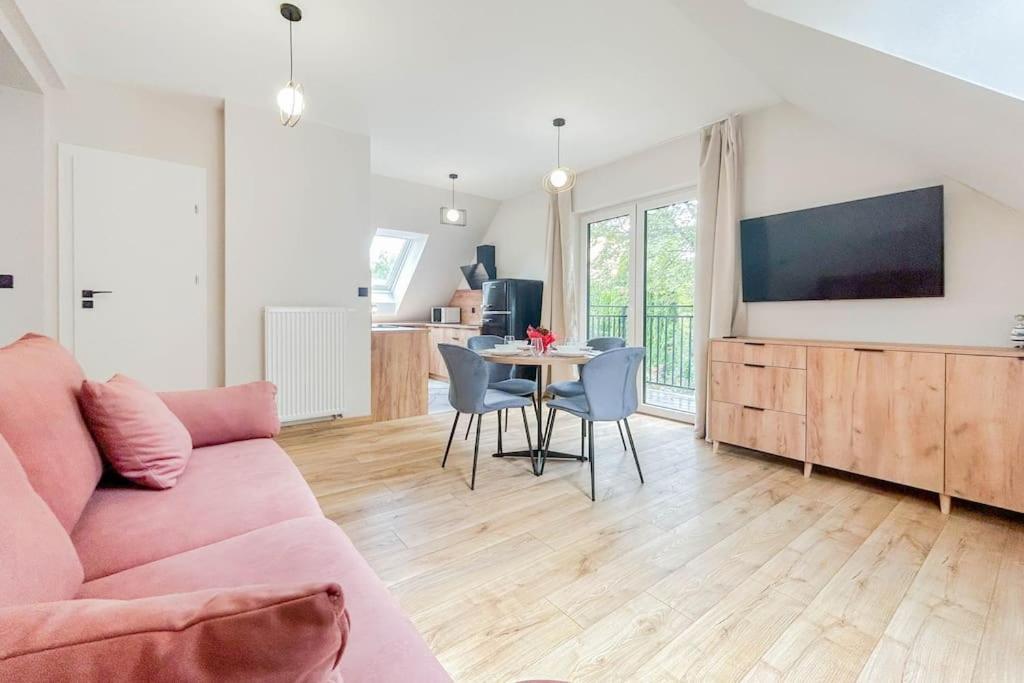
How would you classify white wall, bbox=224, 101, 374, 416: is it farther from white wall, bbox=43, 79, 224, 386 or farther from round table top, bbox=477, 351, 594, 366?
round table top, bbox=477, 351, 594, 366

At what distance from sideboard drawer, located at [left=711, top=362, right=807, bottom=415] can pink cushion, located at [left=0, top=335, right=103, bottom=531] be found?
332 cm

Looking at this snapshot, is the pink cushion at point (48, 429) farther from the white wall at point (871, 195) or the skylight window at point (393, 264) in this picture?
the skylight window at point (393, 264)

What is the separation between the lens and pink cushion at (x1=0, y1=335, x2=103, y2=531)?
97cm

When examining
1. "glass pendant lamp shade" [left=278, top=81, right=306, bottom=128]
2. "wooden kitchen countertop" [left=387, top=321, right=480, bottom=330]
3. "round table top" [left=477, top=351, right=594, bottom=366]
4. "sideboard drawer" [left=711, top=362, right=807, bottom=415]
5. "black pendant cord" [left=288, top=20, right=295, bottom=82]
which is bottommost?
"sideboard drawer" [left=711, top=362, right=807, bottom=415]

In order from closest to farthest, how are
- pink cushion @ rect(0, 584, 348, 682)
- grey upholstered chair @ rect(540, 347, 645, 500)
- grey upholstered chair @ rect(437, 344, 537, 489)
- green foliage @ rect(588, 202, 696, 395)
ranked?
1. pink cushion @ rect(0, 584, 348, 682)
2. grey upholstered chair @ rect(540, 347, 645, 500)
3. grey upholstered chair @ rect(437, 344, 537, 489)
4. green foliage @ rect(588, 202, 696, 395)

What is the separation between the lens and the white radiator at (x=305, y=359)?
3504mm

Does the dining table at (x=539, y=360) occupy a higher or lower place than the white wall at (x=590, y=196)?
lower

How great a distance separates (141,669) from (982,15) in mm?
2758

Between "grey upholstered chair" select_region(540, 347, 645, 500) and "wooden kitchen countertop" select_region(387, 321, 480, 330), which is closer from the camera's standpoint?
"grey upholstered chair" select_region(540, 347, 645, 500)

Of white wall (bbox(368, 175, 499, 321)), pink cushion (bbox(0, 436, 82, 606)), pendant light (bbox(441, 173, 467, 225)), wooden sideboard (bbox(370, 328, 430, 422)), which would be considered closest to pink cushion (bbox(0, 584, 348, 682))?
pink cushion (bbox(0, 436, 82, 606))

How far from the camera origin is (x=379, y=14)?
2.34m

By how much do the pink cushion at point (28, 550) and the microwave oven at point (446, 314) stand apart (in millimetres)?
6108

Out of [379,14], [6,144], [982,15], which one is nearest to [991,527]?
[982,15]

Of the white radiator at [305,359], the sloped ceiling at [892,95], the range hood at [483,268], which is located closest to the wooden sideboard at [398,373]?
the white radiator at [305,359]
